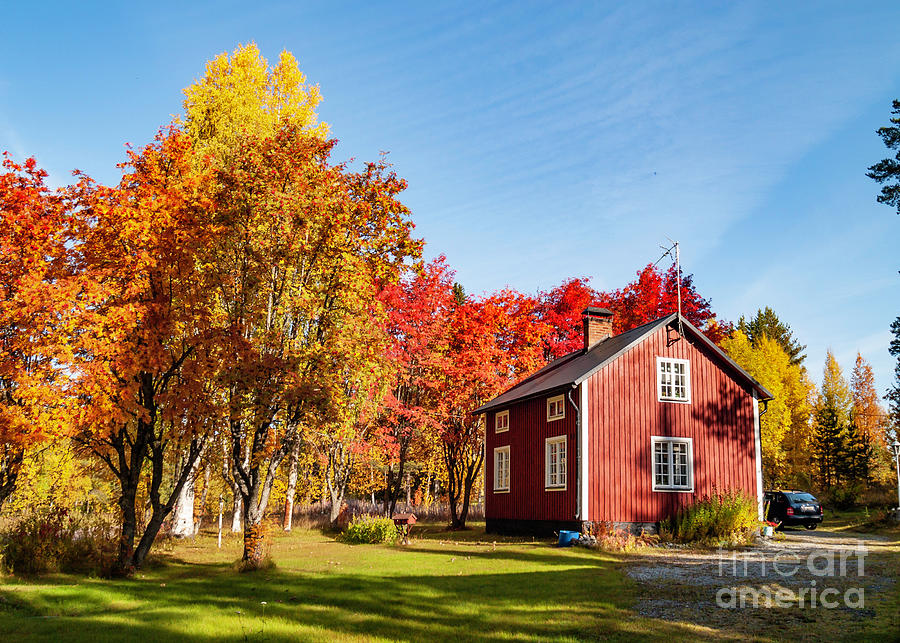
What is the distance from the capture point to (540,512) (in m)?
24.1

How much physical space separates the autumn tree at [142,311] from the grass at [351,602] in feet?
10.4

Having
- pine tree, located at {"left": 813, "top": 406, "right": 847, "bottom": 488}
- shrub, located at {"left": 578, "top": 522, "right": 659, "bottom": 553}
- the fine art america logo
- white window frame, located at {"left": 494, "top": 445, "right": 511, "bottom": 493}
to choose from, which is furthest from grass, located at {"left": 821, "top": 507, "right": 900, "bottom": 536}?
white window frame, located at {"left": 494, "top": 445, "right": 511, "bottom": 493}

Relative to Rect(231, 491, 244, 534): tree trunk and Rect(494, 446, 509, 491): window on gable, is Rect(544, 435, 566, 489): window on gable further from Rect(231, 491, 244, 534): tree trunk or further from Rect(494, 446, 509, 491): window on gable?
Rect(231, 491, 244, 534): tree trunk

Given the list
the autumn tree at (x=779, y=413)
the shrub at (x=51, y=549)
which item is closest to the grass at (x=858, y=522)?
the autumn tree at (x=779, y=413)

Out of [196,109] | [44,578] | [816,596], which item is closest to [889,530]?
[816,596]

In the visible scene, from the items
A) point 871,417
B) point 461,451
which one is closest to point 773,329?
point 871,417

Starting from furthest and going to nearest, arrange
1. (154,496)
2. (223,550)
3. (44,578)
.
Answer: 1. (223,550)
2. (154,496)
3. (44,578)

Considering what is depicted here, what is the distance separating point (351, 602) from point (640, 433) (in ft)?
46.6

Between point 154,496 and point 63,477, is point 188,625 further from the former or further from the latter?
point 63,477

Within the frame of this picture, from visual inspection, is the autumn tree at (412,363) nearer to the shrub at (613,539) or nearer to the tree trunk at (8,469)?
the shrub at (613,539)

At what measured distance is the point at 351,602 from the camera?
11.0 meters

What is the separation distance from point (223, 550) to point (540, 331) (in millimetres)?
21463

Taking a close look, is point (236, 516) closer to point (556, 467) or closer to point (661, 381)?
point (556, 467)

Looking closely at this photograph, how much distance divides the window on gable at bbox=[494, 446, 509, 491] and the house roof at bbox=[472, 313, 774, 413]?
185 cm
